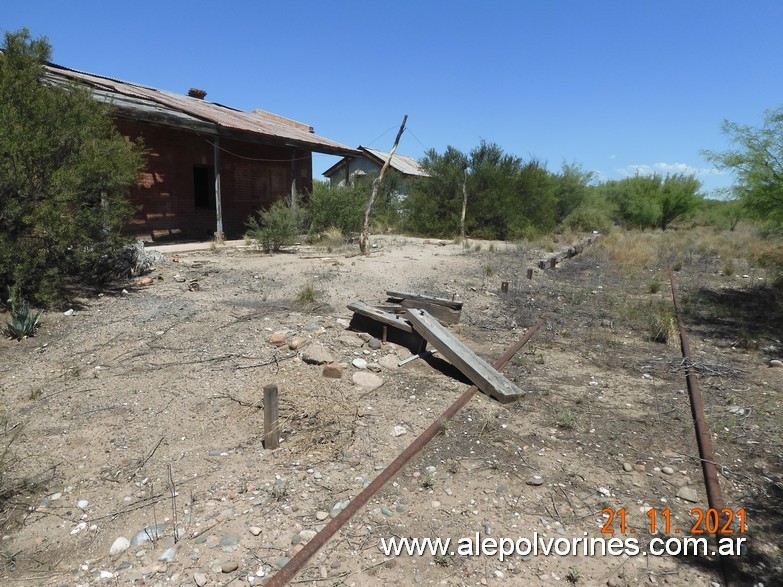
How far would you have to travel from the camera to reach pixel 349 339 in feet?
21.6

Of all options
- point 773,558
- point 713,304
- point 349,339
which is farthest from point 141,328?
point 713,304

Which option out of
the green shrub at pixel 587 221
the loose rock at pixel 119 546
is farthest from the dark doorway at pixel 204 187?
the green shrub at pixel 587 221

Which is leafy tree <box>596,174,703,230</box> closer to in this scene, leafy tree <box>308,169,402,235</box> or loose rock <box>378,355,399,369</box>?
leafy tree <box>308,169,402,235</box>

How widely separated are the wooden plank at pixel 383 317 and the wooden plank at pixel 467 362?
13 cm

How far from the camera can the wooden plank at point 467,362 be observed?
5250 mm

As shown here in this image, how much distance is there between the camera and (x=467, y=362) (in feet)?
18.4

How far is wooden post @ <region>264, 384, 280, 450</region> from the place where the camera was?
13.6 ft

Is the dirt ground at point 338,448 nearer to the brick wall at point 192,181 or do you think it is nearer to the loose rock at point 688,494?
the loose rock at point 688,494

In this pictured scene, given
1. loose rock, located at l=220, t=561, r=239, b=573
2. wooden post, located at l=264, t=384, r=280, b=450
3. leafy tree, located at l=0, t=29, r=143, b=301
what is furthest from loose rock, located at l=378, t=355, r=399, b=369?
leafy tree, located at l=0, t=29, r=143, b=301

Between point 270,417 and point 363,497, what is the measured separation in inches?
44.1

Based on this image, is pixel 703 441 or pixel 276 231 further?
pixel 276 231

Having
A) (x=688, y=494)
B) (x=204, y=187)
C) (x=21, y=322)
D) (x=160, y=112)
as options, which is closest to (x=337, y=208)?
(x=204, y=187)

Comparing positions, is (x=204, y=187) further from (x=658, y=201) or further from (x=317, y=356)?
(x=658, y=201)

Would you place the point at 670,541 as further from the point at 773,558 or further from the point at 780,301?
the point at 780,301
